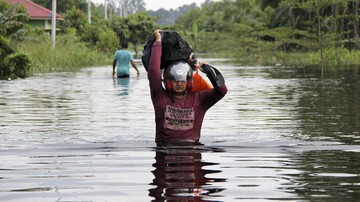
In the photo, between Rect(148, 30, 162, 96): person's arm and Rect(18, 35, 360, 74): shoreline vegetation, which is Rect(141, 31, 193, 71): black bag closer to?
Rect(148, 30, 162, 96): person's arm

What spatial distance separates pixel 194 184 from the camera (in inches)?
317

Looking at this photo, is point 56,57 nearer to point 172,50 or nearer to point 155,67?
point 172,50

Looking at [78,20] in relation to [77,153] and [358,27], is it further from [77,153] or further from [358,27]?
[77,153]

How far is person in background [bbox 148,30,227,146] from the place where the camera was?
10.1 meters

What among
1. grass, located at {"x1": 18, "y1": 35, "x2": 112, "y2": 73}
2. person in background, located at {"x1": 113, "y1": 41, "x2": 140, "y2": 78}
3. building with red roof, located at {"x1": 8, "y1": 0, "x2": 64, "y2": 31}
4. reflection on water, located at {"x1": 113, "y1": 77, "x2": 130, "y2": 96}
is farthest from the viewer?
building with red roof, located at {"x1": 8, "y1": 0, "x2": 64, "y2": 31}

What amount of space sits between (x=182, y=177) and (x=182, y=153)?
6.32 feet

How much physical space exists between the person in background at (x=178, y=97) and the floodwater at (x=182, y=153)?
236 millimetres

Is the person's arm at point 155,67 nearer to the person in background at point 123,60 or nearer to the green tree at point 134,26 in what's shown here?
the person in background at point 123,60

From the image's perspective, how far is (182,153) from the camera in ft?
34.3

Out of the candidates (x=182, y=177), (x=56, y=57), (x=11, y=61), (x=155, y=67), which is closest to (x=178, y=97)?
(x=155, y=67)

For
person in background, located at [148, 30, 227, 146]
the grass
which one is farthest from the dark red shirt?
the grass

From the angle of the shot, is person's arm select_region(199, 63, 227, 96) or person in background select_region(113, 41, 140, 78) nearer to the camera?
person's arm select_region(199, 63, 227, 96)

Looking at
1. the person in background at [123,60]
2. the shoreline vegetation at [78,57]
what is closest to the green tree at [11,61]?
the shoreline vegetation at [78,57]

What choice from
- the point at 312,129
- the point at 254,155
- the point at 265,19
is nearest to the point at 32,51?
the point at 312,129
